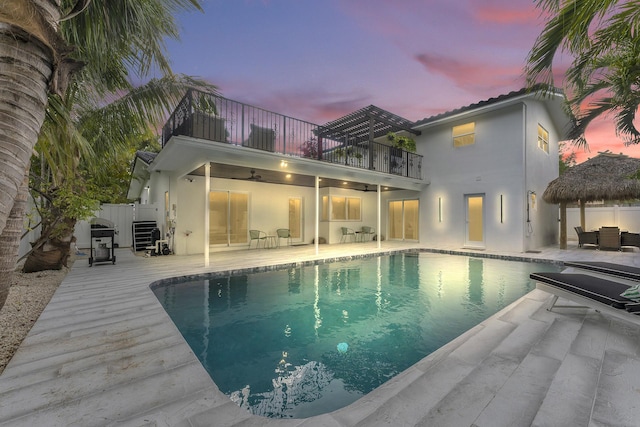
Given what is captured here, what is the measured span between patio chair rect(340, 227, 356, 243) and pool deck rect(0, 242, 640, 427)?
9633 mm

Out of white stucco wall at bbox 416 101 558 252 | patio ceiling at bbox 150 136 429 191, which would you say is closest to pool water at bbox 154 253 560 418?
patio ceiling at bbox 150 136 429 191

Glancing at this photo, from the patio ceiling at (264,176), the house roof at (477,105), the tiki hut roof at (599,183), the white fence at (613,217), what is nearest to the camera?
the patio ceiling at (264,176)

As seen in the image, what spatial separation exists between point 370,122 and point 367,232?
17.5 feet

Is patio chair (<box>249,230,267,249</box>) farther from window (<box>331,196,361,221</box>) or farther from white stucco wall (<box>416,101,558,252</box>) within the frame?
white stucco wall (<box>416,101,558,252</box>)

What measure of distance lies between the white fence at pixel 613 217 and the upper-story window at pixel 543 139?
13.5ft

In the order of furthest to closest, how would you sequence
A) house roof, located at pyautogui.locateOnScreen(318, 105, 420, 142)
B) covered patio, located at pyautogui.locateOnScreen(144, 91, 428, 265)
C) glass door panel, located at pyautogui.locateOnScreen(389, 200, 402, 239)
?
glass door panel, located at pyautogui.locateOnScreen(389, 200, 402, 239)
house roof, located at pyautogui.locateOnScreen(318, 105, 420, 142)
covered patio, located at pyautogui.locateOnScreen(144, 91, 428, 265)

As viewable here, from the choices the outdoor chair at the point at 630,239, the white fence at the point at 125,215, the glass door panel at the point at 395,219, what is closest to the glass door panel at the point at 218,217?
the white fence at the point at 125,215

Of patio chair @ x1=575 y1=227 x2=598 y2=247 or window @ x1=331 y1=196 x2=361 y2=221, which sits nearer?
patio chair @ x1=575 y1=227 x2=598 y2=247

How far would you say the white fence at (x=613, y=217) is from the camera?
12148 millimetres

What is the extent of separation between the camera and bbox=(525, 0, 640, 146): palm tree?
245 cm

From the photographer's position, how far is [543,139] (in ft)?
38.4

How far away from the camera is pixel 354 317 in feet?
13.9

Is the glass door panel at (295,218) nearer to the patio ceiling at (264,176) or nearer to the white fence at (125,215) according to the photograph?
the patio ceiling at (264,176)

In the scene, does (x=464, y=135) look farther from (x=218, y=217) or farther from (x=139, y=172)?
(x=139, y=172)
